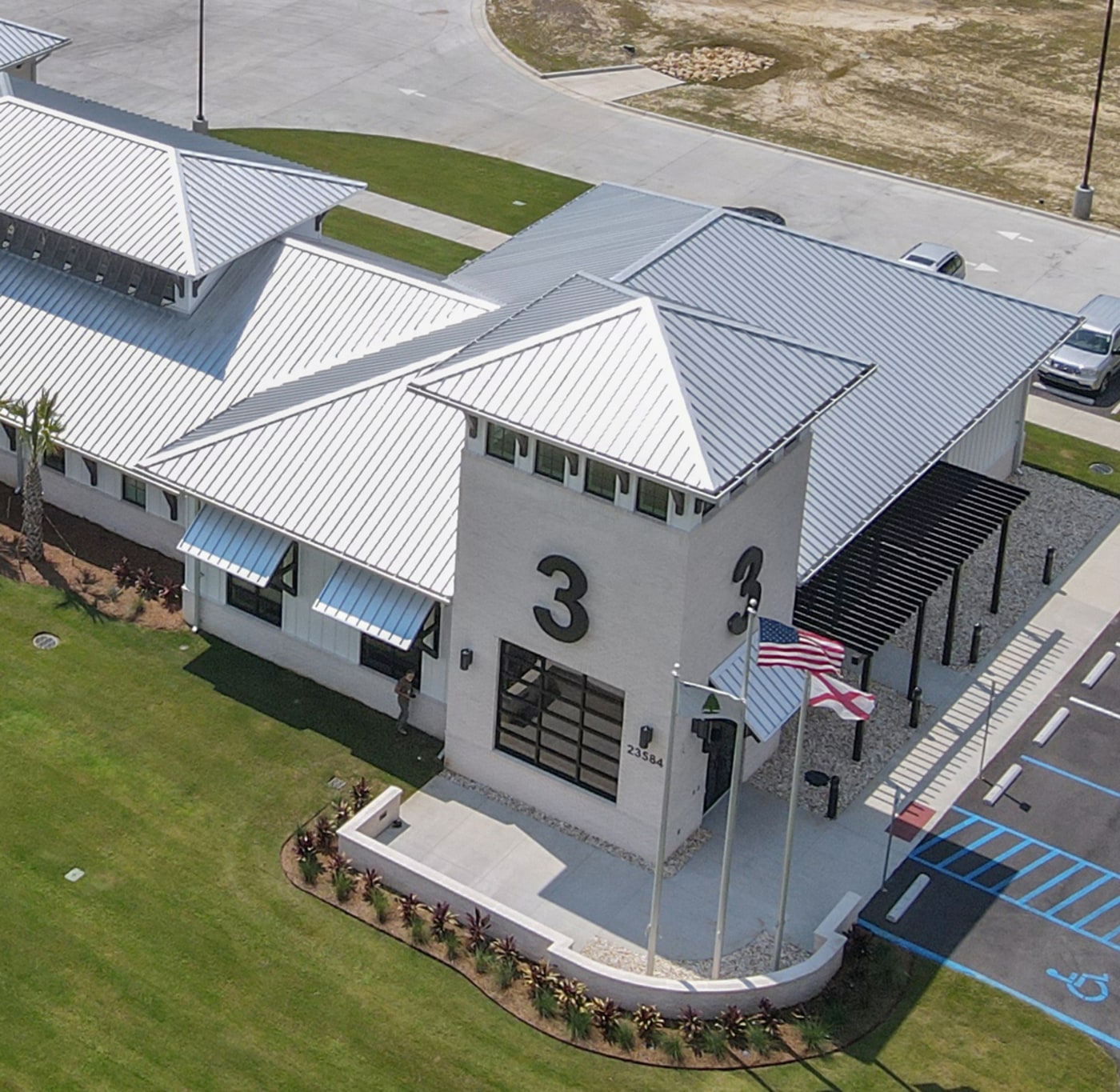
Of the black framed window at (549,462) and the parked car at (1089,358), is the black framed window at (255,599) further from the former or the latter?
the parked car at (1089,358)

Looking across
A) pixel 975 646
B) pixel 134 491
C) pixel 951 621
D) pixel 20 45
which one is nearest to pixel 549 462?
pixel 951 621

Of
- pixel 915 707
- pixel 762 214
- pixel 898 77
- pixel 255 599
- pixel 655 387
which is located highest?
pixel 655 387

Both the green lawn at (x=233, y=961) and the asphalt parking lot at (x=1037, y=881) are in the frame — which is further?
the asphalt parking lot at (x=1037, y=881)

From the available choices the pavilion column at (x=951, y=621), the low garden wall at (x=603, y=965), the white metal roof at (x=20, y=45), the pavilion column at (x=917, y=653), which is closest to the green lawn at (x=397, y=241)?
the white metal roof at (x=20, y=45)

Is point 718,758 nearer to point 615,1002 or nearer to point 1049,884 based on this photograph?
point 615,1002

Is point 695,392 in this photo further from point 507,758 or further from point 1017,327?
point 1017,327
